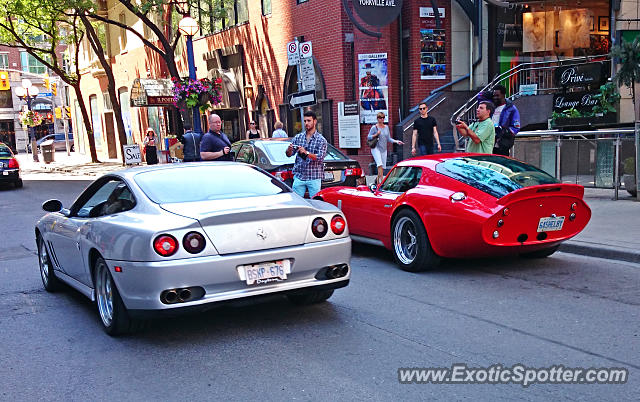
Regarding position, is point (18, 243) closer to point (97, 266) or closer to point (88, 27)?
point (97, 266)

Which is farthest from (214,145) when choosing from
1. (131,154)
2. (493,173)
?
(131,154)

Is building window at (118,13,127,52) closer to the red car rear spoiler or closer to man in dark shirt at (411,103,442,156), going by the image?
man in dark shirt at (411,103,442,156)

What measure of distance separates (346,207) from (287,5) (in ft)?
51.3

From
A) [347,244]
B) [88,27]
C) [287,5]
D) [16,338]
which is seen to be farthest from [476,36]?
[88,27]

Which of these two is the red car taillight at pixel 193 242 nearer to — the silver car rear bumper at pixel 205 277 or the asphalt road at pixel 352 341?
the silver car rear bumper at pixel 205 277

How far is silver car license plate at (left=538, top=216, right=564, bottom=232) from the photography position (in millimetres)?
6820

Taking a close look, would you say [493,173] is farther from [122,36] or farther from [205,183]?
[122,36]

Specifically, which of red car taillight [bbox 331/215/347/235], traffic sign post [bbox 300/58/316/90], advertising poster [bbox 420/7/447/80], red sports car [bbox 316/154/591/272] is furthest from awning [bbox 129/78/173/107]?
red car taillight [bbox 331/215/347/235]

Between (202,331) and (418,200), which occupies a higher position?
(418,200)

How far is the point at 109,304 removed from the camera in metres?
5.29

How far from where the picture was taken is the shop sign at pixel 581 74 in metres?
17.2

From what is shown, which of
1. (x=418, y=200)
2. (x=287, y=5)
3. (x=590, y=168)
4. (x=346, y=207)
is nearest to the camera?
(x=418, y=200)

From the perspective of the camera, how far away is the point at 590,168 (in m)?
12.0

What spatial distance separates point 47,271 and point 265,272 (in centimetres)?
331
